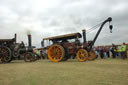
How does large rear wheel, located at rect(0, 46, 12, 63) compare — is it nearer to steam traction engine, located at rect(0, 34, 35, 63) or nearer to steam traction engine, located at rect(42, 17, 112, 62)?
steam traction engine, located at rect(0, 34, 35, 63)

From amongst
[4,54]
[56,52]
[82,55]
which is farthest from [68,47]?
[4,54]

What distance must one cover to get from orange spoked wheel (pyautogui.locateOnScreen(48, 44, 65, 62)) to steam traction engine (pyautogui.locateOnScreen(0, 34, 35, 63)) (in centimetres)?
204

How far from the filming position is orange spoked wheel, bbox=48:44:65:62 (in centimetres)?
873

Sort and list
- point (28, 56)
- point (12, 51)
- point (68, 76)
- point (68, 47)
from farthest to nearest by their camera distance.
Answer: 1. point (28, 56)
2. point (12, 51)
3. point (68, 47)
4. point (68, 76)

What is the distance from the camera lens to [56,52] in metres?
9.09

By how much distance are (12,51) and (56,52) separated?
→ 3831 mm

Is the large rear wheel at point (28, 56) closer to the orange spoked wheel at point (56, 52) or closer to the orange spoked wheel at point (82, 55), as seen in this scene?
the orange spoked wheel at point (56, 52)

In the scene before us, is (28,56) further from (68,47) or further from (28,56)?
(68,47)

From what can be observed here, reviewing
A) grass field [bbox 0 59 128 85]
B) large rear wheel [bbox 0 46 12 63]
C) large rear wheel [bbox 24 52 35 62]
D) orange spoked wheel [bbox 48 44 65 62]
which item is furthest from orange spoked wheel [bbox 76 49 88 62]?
large rear wheel [bbox 0 46 12 63]

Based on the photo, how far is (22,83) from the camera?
284 cm

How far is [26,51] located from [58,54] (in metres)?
3.38

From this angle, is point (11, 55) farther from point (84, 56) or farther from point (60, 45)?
point (84, 56)

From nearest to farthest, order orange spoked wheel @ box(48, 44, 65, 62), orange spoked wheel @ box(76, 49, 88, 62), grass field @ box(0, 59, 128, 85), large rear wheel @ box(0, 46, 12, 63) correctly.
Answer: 1. grass field @ box(0, 59, 128, 85)
2. orange spoked wheel @ box(76, 49, 88, 62)
3. orange spoked wheel @ box(48, 44, 65, 62)
4. large rear wheel @ box(0, 46, 12, 63)

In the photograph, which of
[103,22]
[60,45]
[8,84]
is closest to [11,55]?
[60,45]
